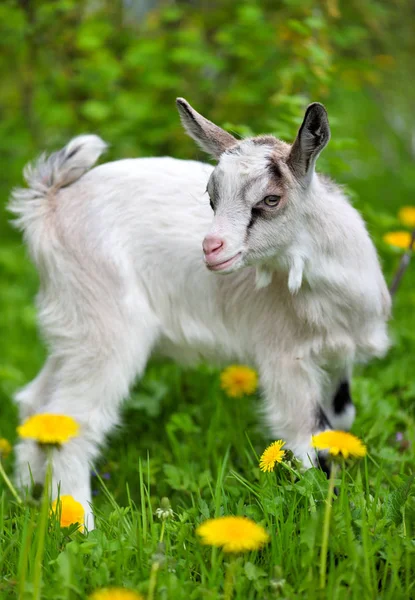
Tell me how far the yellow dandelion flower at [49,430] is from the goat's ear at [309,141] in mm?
1167

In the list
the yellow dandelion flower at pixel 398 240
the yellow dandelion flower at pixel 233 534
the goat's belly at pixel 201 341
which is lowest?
the yellow dandelion flower at pixel 233 534

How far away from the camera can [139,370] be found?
10.8 feet

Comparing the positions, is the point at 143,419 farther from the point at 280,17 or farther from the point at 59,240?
the point at 280,17

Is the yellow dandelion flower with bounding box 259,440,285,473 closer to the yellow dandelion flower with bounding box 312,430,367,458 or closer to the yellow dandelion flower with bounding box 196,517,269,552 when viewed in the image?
the yellow dandelion flower with bounding box 312,430,367,458

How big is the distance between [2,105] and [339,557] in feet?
20.9

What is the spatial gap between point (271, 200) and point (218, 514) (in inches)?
42.5

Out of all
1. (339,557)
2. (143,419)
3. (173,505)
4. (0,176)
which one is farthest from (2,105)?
(339,557)

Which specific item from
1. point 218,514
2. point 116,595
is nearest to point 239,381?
point 218,514

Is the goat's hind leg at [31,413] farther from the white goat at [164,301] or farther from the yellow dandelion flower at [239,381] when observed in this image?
the yellow dandelion flower at [239,381]

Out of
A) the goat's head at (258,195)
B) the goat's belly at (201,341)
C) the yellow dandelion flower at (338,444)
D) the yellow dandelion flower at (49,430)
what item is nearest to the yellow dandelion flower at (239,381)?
the goat's belly at (201,341)

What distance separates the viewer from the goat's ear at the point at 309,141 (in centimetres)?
253

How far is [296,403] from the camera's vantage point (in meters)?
3.12

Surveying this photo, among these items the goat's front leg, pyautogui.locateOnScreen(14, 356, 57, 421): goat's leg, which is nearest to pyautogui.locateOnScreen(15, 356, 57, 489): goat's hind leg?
pyautogui.locateOnScreen(14, 356, 57, 421): goat's leg

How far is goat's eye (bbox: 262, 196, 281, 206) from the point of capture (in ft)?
8.71
